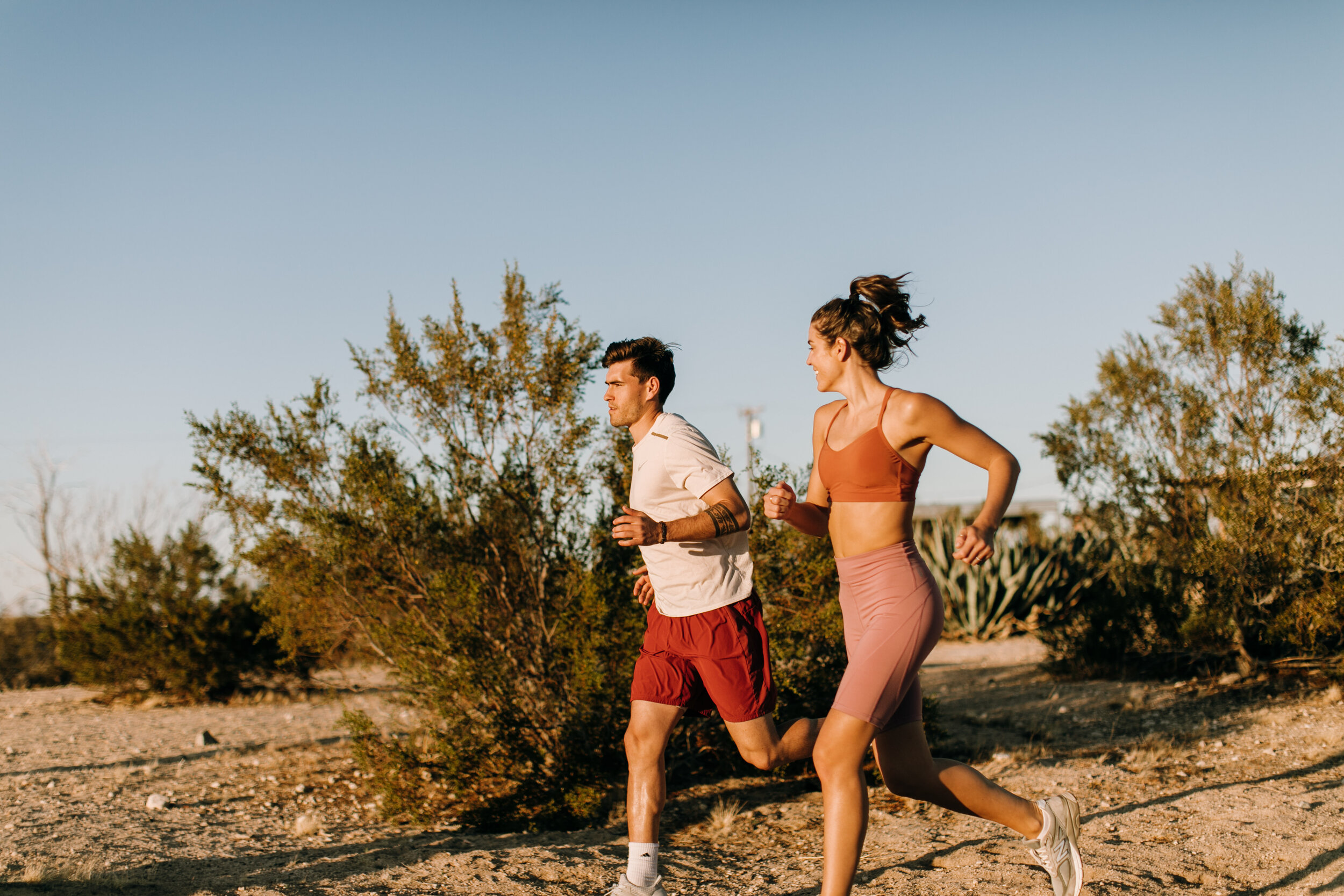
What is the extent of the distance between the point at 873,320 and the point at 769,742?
4.67 ft

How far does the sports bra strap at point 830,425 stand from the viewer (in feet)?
10.2

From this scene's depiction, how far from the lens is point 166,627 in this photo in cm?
991

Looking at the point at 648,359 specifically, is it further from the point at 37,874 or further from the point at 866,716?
the point at 37,874

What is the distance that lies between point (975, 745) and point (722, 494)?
362 cm

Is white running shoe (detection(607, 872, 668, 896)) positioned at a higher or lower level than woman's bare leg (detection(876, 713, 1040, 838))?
lower

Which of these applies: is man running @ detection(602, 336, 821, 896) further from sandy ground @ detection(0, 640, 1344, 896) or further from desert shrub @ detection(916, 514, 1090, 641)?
desert shrub @ detection(916, 514, 1090, 641)

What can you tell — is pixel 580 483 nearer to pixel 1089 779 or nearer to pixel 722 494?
pixel 722 494

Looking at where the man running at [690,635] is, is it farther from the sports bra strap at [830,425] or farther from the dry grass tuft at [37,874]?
the dry grass tuft at [37,874]

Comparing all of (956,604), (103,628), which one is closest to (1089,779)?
(956,604)

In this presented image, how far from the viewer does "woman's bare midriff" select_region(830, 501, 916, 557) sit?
114 inches

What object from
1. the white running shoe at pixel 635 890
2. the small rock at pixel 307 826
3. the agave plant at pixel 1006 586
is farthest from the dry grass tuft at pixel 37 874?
the agave plant at pixel 1006 586

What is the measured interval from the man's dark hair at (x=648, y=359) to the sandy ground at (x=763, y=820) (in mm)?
1866

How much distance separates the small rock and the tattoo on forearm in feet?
9.52

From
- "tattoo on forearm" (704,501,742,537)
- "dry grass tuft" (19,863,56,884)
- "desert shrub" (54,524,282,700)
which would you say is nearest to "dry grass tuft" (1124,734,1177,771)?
"tattoo on forearm" (704,501,742,537)
